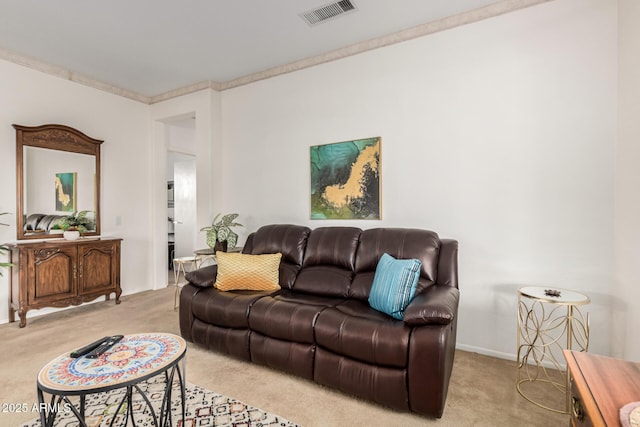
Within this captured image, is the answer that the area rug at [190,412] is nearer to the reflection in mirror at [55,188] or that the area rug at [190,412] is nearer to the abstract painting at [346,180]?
the abstract painting at [346,180]

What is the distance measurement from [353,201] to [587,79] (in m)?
2.05

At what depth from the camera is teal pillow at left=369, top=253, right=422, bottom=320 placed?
6.86 feet

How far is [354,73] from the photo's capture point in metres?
3.30

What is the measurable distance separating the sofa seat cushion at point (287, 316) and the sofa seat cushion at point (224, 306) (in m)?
0.08

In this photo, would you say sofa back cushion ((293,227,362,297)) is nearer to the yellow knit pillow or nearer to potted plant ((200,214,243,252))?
the yellow knit pillow

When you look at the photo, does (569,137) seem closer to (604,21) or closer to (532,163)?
(532,163)

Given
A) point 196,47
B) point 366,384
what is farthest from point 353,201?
point 196,47

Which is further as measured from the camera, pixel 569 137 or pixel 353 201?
pixel 353 201

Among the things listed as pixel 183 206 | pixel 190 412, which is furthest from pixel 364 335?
pixel 183 206

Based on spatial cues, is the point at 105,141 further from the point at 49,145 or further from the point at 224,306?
the point at 224,306

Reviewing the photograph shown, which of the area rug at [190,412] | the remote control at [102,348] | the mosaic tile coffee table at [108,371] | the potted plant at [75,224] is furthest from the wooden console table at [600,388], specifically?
the potted plant at [75,224]

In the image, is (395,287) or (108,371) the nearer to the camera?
(108,371)

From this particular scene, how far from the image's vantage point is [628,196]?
203 cm

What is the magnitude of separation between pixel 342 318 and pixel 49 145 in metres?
3.94
